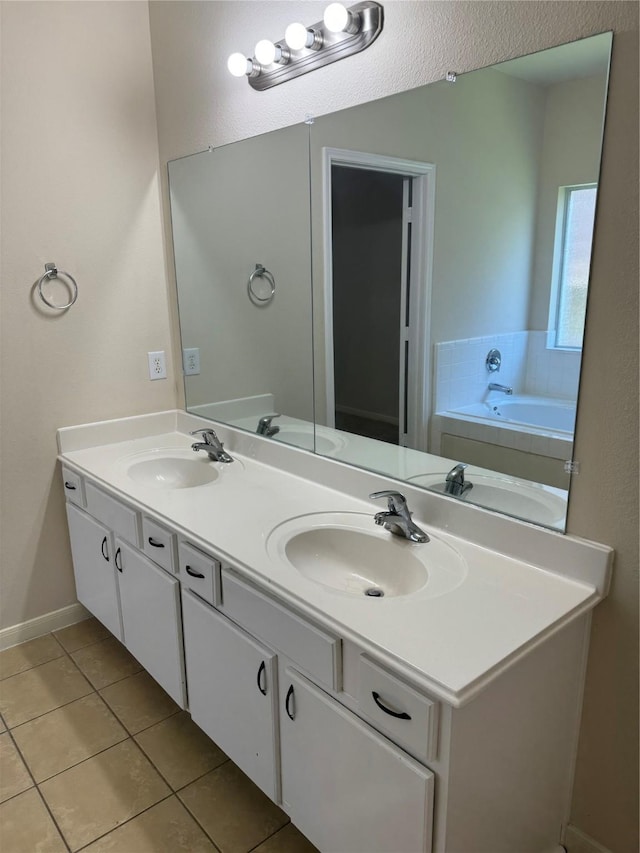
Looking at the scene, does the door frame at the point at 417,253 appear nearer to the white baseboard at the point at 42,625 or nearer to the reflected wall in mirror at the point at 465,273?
the reflected wall in mirror at the point at 465,273

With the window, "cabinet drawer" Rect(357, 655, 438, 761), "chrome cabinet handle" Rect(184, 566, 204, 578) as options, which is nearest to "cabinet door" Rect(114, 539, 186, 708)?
"chrome cabinet handle" Rect(184, 566, 204, 578)

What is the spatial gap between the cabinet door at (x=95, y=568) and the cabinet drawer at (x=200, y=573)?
0.55 metres

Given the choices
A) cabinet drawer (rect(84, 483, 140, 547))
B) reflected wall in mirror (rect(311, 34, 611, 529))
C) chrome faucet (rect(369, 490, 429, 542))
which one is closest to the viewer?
reflected wall in mirror (rect(311, 34, 611, 529))

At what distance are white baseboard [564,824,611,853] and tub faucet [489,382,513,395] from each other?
106cm

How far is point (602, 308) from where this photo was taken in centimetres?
120

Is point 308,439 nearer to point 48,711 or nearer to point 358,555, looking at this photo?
point 358,555

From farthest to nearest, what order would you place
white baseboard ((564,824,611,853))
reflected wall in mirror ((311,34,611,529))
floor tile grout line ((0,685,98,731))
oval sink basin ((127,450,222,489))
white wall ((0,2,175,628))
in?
oval sink basin ((127,450,222,489)) < white wall ((0,2,175,628)) < floor tile grout line ((0,685,98,731)) < white baseboard ((564,824,611,853)) < reflected wall in mirror ((311,34,611,529))

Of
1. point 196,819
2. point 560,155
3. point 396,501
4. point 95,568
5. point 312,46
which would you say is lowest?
point 196,819

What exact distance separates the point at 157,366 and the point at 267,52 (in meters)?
1.33

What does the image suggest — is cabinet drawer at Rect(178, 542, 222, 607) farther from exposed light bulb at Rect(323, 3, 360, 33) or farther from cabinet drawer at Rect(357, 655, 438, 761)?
exposed light bulb at Rect(323, 3, 360, 33)

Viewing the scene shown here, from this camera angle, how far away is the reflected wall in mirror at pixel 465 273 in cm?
127

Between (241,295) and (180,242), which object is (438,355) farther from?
(180,242)

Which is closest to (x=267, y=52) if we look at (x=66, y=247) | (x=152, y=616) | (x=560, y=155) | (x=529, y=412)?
(x=560, y=155)

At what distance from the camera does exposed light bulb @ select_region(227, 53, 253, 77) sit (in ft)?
5.98
